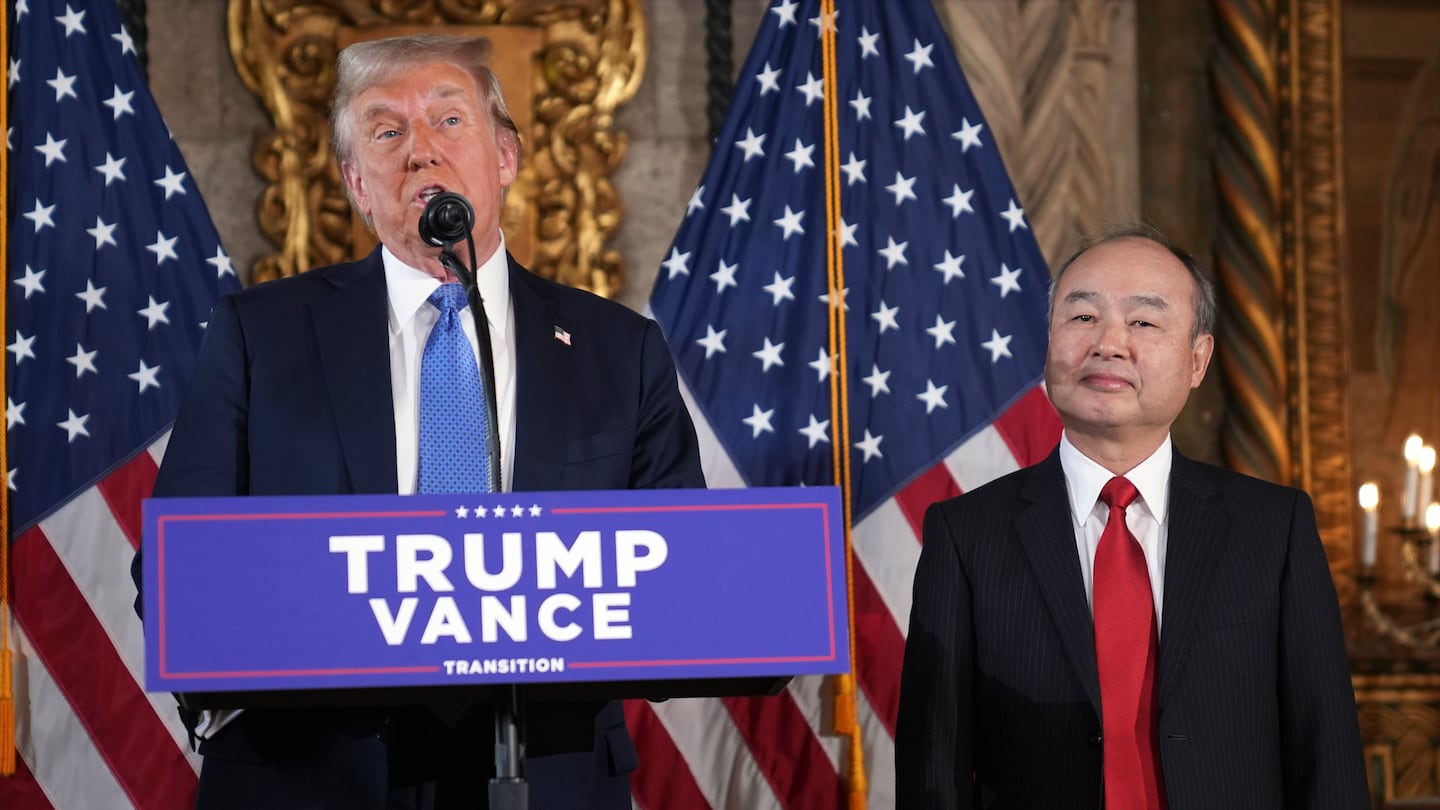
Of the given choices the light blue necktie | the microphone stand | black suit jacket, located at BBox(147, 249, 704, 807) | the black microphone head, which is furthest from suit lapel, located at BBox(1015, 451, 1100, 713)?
the black microphone head

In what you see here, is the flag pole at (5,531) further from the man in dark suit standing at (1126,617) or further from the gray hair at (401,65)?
the man in dark suit standing at (1126,617)

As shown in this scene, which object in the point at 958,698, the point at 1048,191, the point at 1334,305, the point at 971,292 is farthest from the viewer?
the point at 1334,305

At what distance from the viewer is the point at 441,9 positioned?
4.57 m

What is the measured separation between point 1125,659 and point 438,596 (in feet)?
4.11

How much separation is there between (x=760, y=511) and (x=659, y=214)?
2.92 m

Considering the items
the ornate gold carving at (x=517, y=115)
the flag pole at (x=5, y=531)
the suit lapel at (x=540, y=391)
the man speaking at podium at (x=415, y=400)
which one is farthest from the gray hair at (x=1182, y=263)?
the flag pole at (x=5, y=531)

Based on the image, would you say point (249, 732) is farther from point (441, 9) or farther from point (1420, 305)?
point (1420, 305)

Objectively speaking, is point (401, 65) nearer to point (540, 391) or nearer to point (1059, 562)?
point (540, 391)

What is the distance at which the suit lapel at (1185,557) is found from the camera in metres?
2.54

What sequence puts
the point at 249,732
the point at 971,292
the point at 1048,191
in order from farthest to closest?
the point at 1048,191, the point at 971,292, the point at 249,732

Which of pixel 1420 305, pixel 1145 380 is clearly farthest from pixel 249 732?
pixel 1420 305

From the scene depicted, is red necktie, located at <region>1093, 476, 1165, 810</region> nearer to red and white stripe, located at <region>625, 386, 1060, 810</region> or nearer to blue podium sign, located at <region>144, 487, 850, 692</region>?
blue podium sign, located at <region>144, 487, 850, 692</region>

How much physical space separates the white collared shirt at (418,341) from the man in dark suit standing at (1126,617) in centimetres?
78

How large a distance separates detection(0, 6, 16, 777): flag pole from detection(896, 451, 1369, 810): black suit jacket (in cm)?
219
